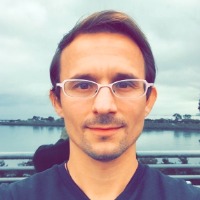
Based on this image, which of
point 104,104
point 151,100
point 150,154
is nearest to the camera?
point 104,104

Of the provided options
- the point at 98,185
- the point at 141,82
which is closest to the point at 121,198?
the point at 98,185

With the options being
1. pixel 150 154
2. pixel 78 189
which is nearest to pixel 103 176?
→ pixel 78 189

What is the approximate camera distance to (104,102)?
4.98 feet

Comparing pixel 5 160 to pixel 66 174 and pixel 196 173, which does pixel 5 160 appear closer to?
pixel 196 173

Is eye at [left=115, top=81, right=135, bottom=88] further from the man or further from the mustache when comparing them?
the mustache

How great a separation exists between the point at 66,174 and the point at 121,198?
0.25 meters

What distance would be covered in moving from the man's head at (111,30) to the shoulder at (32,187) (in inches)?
14.3

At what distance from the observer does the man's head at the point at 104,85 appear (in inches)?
59.8

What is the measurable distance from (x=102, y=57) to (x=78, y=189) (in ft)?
1.75

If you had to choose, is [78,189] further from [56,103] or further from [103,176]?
[56,103]

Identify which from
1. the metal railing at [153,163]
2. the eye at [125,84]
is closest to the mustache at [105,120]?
the eye at [125,84]

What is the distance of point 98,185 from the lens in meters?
1.63

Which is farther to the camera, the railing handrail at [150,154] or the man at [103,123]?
the railing handrail at [150,154]

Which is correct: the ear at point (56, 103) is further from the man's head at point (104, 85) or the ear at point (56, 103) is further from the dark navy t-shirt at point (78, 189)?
the dark navy t-shirt at point (78, 189)
